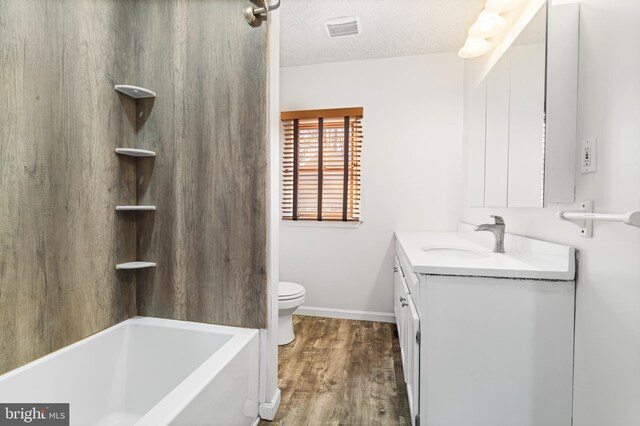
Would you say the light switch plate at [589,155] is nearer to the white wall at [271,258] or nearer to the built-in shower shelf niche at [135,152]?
the white wall at [271,258]

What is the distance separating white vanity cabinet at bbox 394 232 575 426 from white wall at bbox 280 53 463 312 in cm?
148

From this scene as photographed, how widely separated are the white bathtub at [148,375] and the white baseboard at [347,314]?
1461mm

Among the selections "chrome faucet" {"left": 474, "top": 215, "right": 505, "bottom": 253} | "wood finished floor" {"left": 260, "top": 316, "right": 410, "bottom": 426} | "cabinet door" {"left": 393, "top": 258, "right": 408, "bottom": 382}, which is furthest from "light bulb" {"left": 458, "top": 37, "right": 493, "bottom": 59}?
"wood finished floor" {"left": 260, "top": 316, "right": 410, "bottom": 426}

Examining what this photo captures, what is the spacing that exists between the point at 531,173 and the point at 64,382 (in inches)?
85.5

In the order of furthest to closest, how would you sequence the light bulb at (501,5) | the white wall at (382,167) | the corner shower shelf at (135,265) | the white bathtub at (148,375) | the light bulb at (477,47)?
the white wall at (382,167), the light bulb at (477,47), the light bulb at (501,5), the corner shower shelf at (135,265), the white bathtub at (148,375)

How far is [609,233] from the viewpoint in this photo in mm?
949

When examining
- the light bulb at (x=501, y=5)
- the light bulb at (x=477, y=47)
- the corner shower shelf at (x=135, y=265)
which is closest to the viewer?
the corner shower shelf at (x=135, y=265)

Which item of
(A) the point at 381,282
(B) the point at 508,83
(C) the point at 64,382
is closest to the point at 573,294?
(B) the point at 508,83

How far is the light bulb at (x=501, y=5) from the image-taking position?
62.4 inches

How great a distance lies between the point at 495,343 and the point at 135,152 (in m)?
1.78

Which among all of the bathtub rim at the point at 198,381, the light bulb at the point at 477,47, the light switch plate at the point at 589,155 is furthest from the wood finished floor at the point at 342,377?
the light bulb at the point at 477,47

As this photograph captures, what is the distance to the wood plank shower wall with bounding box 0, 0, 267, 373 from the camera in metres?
1.16

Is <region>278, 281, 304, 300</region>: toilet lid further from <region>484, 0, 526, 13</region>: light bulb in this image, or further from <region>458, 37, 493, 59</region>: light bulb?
<region>484, 0, 526, 13</region>: light bulb

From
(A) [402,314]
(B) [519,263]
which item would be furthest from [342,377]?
(B) [519,263]
